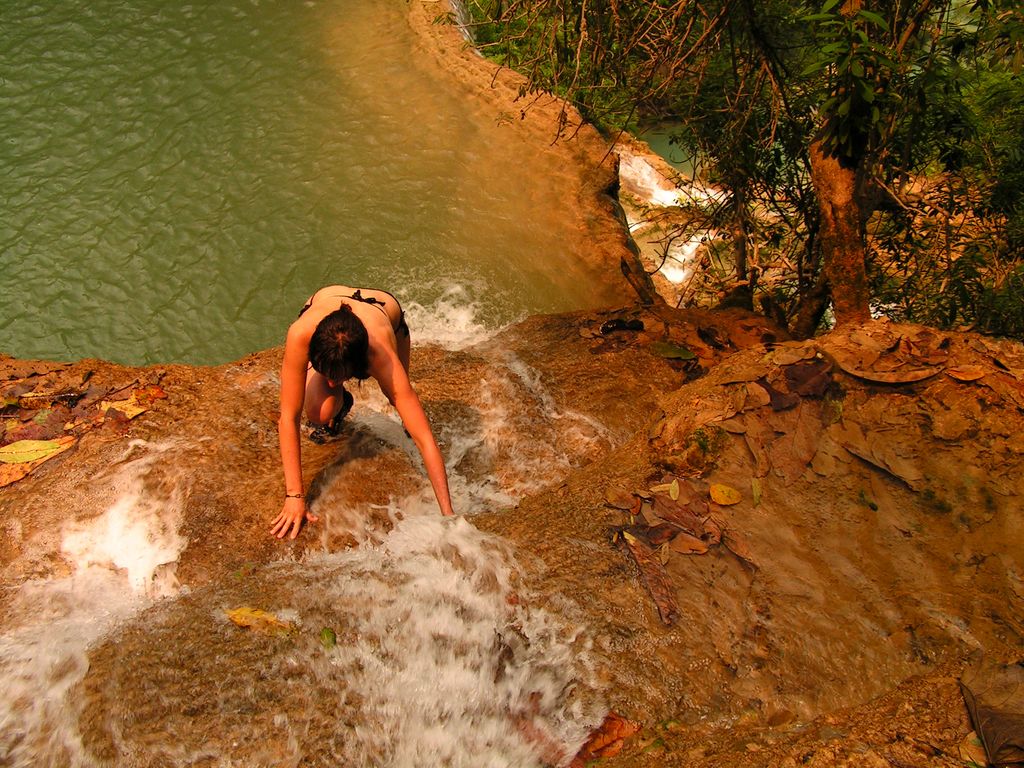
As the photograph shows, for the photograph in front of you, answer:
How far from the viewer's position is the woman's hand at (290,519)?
9.96 ft

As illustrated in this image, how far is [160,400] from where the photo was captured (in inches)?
153

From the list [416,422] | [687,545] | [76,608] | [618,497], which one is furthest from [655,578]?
[76,608]

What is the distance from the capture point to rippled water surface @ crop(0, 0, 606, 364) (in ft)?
18.6

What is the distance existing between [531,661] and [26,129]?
726cm

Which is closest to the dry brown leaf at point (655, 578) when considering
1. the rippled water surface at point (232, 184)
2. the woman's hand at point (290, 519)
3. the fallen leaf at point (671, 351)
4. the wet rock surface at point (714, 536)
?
the wet rock surface at point (714, 536)

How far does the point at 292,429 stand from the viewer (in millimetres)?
2984

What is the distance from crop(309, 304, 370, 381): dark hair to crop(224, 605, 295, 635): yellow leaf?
2.96ft

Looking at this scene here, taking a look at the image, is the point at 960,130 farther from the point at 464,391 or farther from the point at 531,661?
the point at 531,661

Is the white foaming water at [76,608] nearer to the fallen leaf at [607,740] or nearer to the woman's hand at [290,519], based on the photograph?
the woman's hand at [290,519]

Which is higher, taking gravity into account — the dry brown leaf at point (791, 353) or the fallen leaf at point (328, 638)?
the dry brown leaf at point (791, 353)

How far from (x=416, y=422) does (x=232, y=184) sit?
14.8 feet

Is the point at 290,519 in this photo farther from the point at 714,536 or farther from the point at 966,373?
the point at 966,373

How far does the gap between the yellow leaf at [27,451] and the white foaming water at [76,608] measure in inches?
17.0

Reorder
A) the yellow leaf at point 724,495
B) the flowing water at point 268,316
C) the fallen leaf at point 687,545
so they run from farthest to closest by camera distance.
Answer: the yellow leaf at point 724,495 < the fallen leaf at point 687,545 < the flowing water at point 268,316
